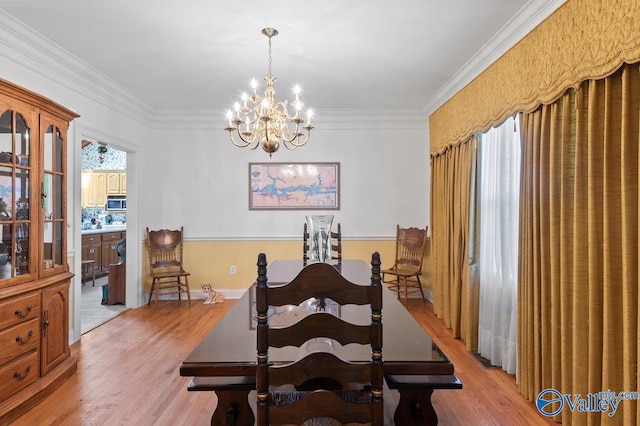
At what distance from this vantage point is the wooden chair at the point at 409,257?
14.8 ft

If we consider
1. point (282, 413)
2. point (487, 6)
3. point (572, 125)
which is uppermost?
point (487, 6)

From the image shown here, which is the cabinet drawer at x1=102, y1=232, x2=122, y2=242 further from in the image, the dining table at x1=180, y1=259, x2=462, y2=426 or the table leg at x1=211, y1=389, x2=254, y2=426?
the table leg at x1=211, y1=389, x2=254, y2=426

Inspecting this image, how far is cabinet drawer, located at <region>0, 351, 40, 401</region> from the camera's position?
2.12 metres

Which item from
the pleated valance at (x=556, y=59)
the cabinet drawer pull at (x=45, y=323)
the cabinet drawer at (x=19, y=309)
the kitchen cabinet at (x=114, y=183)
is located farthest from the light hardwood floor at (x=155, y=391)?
the kitchen cabinet at (x=114, y=183)

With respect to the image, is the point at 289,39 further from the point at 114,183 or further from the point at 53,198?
the point at 114,183

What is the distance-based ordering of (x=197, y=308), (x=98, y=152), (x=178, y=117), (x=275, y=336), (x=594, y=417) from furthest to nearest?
(x=98, y=152) → (x=178, y=117) → (x=197, y=308) → (x=594, y=417) → (x=275, y=336)

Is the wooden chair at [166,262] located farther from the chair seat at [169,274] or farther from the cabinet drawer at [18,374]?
the cabinet drawer at [18,374]

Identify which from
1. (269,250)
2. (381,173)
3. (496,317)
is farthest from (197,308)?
(496,317)

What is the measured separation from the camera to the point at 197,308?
446cm

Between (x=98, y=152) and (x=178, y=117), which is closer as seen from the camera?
(x=178, y=117)

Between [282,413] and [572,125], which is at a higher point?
[572,125]

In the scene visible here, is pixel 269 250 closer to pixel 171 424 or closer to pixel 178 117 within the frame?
pixel 178 117

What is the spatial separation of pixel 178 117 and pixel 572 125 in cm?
450

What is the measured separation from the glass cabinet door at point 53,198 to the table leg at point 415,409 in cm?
255
